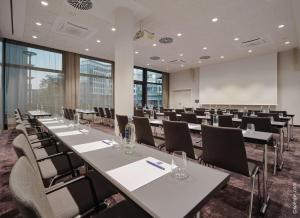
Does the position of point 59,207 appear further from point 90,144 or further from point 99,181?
point 90,144

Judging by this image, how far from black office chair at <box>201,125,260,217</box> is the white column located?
3.27m

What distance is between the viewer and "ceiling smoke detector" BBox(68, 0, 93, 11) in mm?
4199

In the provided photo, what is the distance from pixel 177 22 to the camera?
17.5 feet

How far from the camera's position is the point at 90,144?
168cm

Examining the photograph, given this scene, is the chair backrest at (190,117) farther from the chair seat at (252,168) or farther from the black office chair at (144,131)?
the chair seat at (252,168)

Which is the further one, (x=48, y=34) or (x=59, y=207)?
(x=48, y=34)

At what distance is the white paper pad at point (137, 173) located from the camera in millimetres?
895

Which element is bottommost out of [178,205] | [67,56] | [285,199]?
[285,199]

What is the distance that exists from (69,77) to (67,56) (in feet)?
3.47

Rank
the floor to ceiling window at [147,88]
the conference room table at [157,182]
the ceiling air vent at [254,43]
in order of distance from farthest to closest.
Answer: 1. the floor to ceiling window at [147,88]
2. the ceiling air vent at [254,43]
3. the conference room table at [157,182]

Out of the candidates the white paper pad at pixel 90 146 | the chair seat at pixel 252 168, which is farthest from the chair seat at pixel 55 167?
the chair seat at pixel 252 168

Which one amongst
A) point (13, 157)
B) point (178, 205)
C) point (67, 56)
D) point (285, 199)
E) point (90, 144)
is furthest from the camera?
point (67, 56)

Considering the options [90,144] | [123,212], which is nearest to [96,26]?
[90,144]

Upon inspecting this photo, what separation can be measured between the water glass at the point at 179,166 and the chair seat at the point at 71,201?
63cm
